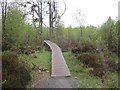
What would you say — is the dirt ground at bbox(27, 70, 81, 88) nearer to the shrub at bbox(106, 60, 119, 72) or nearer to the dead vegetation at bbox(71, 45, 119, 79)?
the dead vegetation at bbox(71, 45, 119, 79)

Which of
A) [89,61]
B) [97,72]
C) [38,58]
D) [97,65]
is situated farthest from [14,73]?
[38,58]

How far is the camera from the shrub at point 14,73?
8453 millimetres

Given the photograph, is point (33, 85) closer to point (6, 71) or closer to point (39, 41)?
point (6, 71)

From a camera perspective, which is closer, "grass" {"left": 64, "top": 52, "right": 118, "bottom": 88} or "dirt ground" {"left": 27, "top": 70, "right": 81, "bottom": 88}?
"dirt ground" {"left": 27, "top": 70, "right": 81, "bottom": 88}

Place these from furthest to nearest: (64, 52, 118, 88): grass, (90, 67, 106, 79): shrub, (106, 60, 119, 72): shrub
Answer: (106, 60, 119, 72): shrub < (90, 67, 106, 79): shrub < (64, 52, 118, 88): grass

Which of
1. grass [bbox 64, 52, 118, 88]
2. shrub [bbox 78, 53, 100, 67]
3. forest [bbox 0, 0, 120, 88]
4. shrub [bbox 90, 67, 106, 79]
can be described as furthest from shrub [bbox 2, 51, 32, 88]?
shrub [bbox 78, 53, 100, 67]

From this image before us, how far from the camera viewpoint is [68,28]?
200ft

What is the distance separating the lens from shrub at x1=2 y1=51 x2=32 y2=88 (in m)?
8.45

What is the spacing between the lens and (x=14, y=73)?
29.2ft

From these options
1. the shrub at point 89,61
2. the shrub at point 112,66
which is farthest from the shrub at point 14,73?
the shrub at point 112,66

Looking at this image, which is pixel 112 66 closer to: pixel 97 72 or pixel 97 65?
pixel 97 65

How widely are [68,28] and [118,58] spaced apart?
42759 mm

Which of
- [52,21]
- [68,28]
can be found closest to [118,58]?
[52,21]

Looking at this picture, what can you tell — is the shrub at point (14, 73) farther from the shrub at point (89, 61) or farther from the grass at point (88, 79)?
the shrub at point (89, 61)
